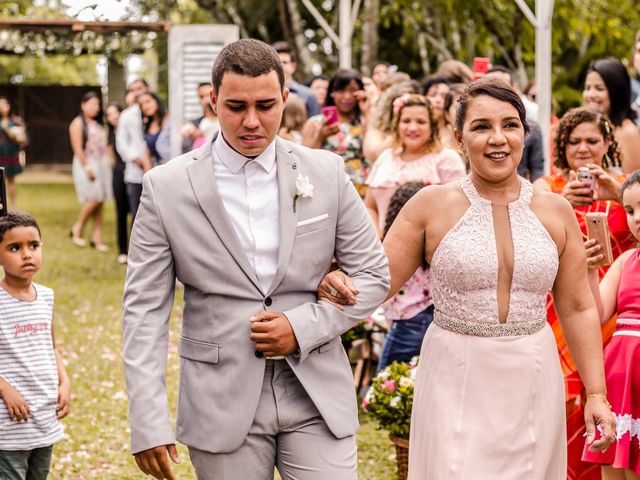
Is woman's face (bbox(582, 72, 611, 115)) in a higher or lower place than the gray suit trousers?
higher

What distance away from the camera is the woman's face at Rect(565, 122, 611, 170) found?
5809 mm

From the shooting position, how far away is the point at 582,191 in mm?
5316

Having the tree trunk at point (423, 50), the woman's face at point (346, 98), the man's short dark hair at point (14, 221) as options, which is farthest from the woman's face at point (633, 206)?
the tree trunk at point (423, 50)

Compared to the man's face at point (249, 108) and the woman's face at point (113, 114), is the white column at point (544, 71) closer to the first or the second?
the man's face at point (249, 108)

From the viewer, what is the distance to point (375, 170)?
8.16 m

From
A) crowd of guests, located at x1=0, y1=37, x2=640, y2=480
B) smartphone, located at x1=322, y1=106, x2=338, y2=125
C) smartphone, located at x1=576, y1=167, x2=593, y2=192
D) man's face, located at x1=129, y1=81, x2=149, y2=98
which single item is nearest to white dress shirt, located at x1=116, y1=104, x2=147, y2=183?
man's face, located at x1=129, y1=81, x2=149, y2=98

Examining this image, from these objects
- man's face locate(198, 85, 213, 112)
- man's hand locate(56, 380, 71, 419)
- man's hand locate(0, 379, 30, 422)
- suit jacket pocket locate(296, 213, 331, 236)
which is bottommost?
man's hand locate(56, 380, 71, 419)

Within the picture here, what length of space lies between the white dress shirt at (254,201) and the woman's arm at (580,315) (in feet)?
3.76

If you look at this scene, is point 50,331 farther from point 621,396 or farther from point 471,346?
point 621,396

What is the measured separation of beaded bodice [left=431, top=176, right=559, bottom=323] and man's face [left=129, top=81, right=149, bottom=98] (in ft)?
36.9

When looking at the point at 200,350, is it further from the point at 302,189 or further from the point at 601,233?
the point at 601,233

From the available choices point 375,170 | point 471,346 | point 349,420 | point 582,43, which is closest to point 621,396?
point 471,346

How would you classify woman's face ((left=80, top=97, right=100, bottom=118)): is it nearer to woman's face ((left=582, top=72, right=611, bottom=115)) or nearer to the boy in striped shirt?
woman's face ((left=582, top=72, right=611, bottom=115))

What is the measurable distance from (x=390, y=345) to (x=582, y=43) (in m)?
20.7
